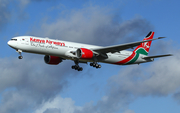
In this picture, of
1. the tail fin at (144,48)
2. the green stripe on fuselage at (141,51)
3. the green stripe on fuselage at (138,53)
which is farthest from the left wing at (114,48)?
the green stripe on fuselage at (141,51)

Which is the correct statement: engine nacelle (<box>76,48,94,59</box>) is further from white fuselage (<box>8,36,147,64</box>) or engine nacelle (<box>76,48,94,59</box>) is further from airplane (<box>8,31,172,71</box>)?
white fuselage (<box>8,36,147,64</box>)

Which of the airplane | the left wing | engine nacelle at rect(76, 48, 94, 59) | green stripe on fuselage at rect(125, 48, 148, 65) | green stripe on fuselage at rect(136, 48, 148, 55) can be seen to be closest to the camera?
the airplane

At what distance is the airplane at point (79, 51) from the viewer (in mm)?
50719

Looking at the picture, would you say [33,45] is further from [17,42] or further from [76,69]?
[76,69]

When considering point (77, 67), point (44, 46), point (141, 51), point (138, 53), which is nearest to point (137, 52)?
point (138, 53)

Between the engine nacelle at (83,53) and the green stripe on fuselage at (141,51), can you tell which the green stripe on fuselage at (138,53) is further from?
the engine nacelle at (83,53)

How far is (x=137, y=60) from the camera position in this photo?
203 feet

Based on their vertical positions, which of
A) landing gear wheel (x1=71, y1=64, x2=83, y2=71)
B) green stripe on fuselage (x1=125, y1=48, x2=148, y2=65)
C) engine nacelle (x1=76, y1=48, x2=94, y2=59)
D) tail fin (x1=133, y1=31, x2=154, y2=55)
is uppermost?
tail fin (x1=133, y1=31, x2=154, y2=55)

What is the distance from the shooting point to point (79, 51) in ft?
176

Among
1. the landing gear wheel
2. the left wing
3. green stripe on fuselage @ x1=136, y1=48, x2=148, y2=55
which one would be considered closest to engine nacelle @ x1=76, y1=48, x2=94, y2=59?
the left wing

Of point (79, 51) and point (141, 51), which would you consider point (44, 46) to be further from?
point (141, 51)

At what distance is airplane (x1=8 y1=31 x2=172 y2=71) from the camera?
50.7 metres

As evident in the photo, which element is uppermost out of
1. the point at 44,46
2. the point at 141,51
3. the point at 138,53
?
the point at 141,51

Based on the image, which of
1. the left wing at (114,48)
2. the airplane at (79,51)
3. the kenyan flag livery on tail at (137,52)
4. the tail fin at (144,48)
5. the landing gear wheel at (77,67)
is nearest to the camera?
the airplane at (79,51)
